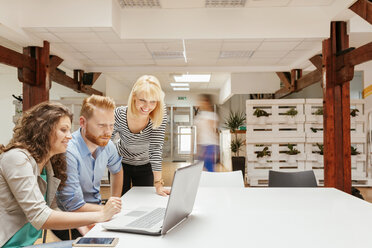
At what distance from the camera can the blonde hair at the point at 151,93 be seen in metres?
1.92

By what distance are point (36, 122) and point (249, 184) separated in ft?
17.6

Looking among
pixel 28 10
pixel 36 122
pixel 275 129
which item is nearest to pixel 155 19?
pixel 28 10

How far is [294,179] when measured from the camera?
2723mm

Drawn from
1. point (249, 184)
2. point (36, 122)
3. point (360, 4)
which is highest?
point (360, 4)

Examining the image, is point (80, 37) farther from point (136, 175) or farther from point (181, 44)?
point (136, 175)

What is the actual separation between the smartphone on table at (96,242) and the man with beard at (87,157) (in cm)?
52

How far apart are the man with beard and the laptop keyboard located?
383mm

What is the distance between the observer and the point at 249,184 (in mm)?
6121

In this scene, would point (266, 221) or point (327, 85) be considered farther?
point (327, 85)

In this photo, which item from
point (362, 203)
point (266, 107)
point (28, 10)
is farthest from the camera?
point (266, 107)

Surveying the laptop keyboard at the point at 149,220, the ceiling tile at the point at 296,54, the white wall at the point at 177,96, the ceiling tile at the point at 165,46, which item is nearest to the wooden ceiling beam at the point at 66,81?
the ceiling tile at the point at 165,46

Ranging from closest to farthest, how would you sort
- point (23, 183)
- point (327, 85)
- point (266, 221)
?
1. point (23, 183)
2. point (266, 221)
3. point (327, 85)

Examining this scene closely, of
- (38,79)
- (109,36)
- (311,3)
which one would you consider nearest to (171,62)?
(109,36)

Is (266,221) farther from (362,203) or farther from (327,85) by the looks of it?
(327,85)
